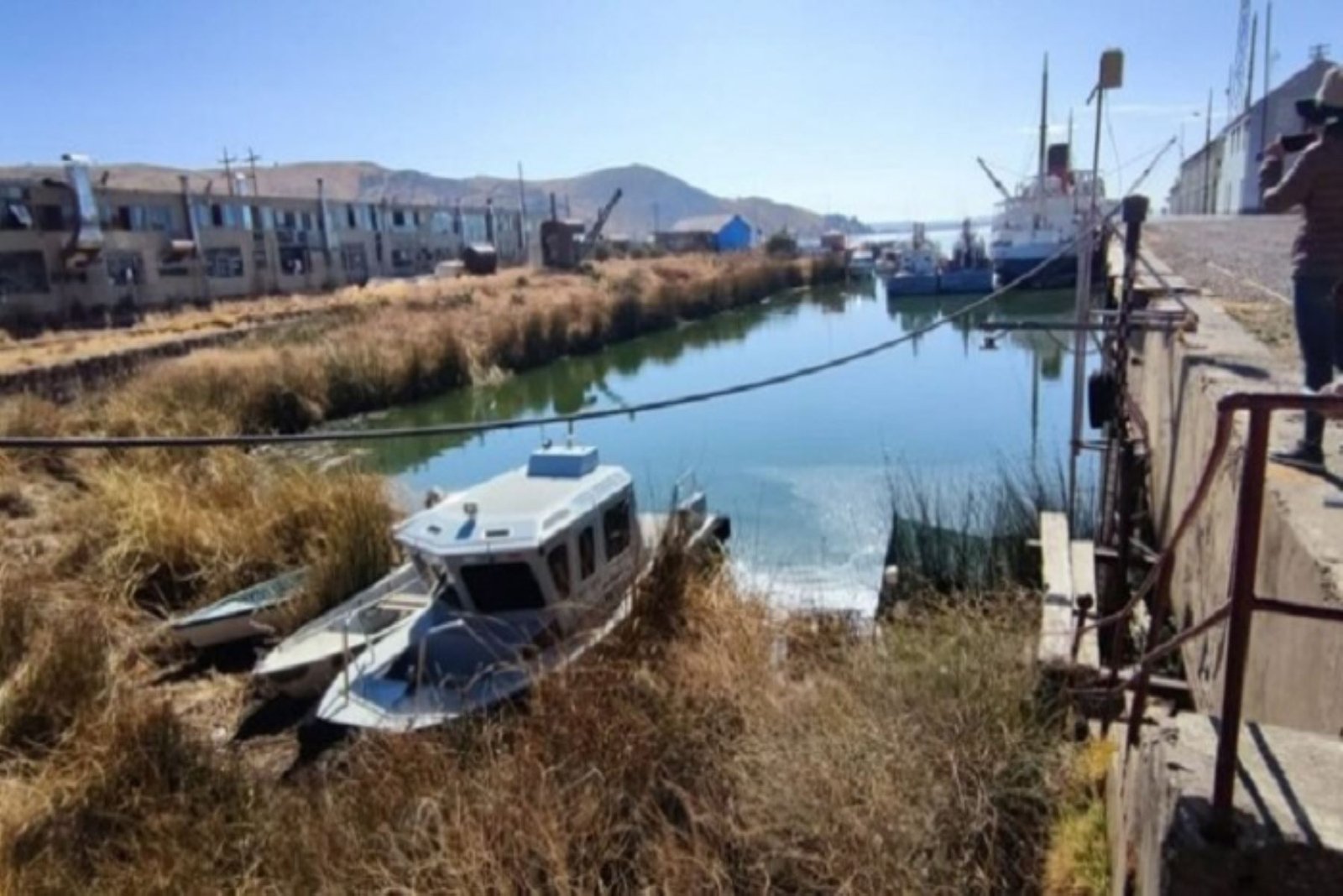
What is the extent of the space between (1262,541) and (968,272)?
1795 inches

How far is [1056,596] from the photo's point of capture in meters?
5.68

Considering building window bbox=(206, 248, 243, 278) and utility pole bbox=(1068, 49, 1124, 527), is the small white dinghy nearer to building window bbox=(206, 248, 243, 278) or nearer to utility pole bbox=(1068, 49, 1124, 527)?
utility pole bbox=(1068, 49, 1124, 527)

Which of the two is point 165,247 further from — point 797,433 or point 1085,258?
point 1085,258

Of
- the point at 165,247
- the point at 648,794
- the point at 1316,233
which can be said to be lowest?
the point at 648,794

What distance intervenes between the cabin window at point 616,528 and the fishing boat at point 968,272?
37.7 m

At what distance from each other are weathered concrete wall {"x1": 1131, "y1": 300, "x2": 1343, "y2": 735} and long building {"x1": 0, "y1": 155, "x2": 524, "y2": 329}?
32.2m

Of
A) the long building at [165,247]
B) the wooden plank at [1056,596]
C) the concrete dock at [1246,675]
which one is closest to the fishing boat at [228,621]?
the wooden plank at [1056,596]

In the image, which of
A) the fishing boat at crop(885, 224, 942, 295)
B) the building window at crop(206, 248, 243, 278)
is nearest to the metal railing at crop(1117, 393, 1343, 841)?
the fishing boat at crop(885, 224, 942, 295)

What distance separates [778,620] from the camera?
7035mm

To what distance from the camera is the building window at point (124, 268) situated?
36969 mm

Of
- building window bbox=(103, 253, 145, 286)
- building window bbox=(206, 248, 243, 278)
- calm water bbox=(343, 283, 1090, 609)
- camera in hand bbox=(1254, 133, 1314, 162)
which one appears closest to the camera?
camera in hand bbox=(1254, 133, 1314, 162)

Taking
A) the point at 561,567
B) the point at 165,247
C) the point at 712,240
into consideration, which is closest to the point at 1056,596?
the point at 561,567

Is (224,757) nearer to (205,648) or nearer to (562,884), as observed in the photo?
(205,648)

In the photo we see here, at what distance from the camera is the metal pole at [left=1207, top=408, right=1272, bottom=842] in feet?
6.09
